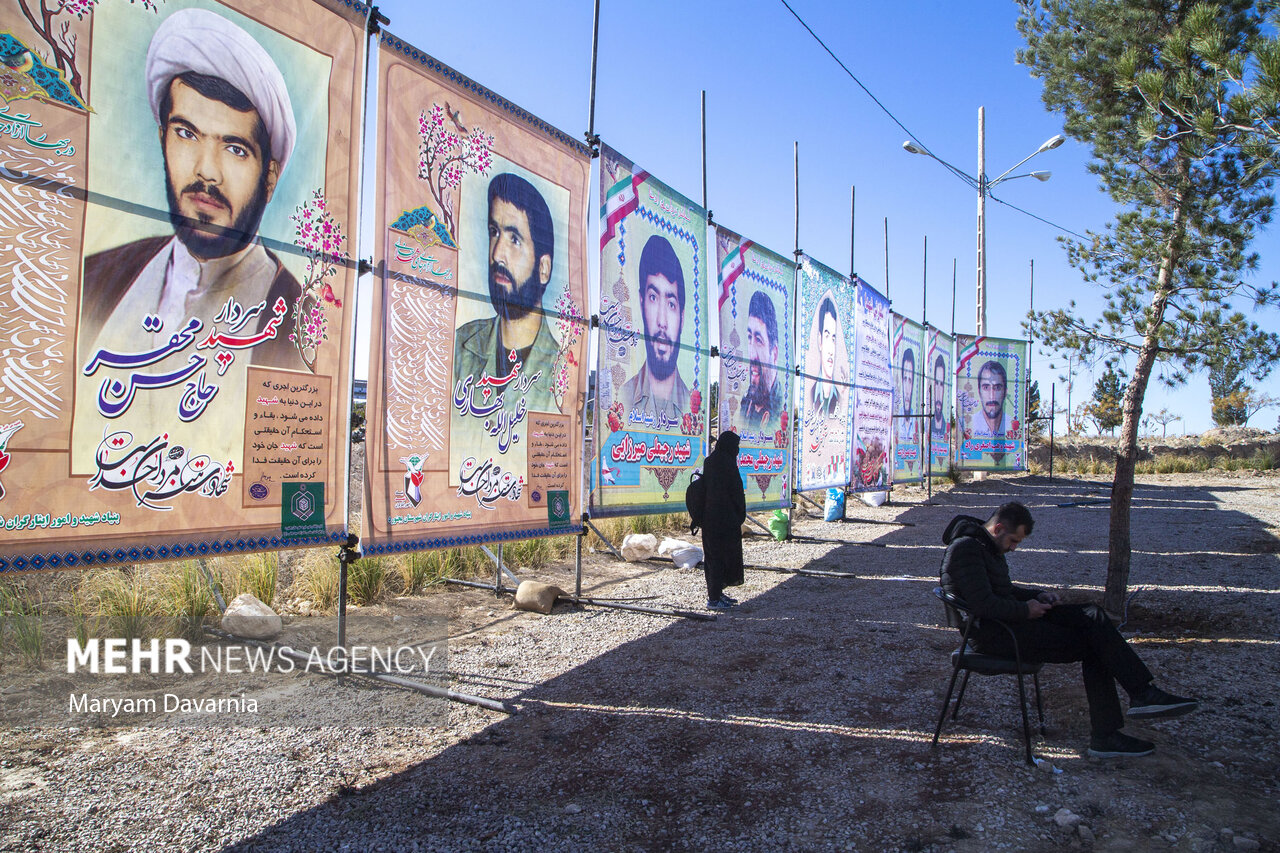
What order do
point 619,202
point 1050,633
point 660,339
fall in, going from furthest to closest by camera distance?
point 660,339, point 619,202, point 1050,633

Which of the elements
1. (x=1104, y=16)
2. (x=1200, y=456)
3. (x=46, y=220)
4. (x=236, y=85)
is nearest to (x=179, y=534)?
(x=46, y=220)

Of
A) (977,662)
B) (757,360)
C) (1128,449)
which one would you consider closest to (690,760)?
(977,662)

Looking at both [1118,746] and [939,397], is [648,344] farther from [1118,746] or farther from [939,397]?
[939,397]

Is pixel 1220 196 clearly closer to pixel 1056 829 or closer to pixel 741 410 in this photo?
pixel 1056 829

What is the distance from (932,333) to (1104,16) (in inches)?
530

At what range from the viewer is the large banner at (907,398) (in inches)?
614

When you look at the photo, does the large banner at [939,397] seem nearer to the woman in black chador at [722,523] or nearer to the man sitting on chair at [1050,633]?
the woman in black chador at [722,523]

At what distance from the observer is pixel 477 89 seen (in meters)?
5.64

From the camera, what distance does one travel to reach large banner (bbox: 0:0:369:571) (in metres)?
3.24

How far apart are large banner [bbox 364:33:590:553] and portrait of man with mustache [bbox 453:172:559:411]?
1cm

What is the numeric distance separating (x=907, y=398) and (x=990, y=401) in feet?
17.0

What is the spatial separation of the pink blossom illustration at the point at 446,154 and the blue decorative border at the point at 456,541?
2083 mm

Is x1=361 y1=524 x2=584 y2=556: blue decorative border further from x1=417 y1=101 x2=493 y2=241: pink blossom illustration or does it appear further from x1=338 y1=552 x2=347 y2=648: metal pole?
x1=417 y1=101 x2=493 y2=241: pink blossom illustration

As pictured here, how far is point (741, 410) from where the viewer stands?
9.38 m
